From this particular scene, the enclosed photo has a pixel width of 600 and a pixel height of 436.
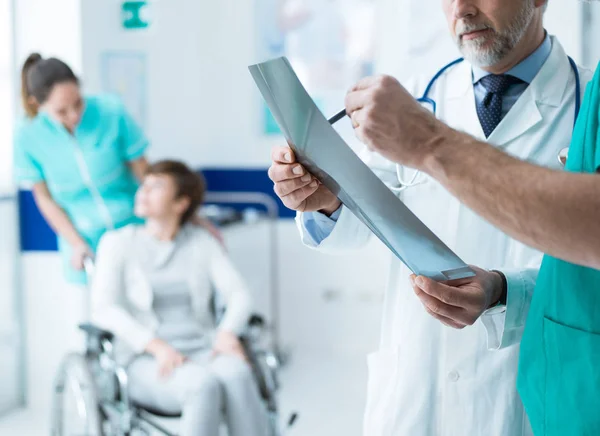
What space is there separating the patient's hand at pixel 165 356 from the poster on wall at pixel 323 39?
7.67 feet

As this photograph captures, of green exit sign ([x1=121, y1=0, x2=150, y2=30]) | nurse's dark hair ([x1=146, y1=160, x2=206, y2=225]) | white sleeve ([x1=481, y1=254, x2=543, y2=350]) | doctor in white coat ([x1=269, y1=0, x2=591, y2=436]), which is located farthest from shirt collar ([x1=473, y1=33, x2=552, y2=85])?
green exit sign ([x1=121, y1=0, x2=150, y2=30])

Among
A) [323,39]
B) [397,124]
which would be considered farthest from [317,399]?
[397,124]

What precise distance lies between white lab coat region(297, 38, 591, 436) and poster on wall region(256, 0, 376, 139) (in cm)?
314

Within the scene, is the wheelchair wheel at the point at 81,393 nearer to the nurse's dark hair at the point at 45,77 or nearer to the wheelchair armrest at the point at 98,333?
the wheelchair armrest at the point at 98,333

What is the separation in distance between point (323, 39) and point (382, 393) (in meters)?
3.43

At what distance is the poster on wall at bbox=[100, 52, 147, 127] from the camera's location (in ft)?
12.2

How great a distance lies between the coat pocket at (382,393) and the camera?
1.30 meters

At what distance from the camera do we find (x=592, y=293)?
839 millimetres

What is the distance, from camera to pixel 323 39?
14.6ft

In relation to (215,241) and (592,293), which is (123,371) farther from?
(592,293)

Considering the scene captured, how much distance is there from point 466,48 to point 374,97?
50 cm

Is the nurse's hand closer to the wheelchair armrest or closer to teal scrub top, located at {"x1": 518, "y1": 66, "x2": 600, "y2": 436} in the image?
the wheelchair armrest

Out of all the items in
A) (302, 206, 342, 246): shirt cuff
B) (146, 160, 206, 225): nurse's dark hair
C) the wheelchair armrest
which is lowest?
the wheelchair armrest

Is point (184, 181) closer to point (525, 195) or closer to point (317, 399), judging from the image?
point (317, 399)
